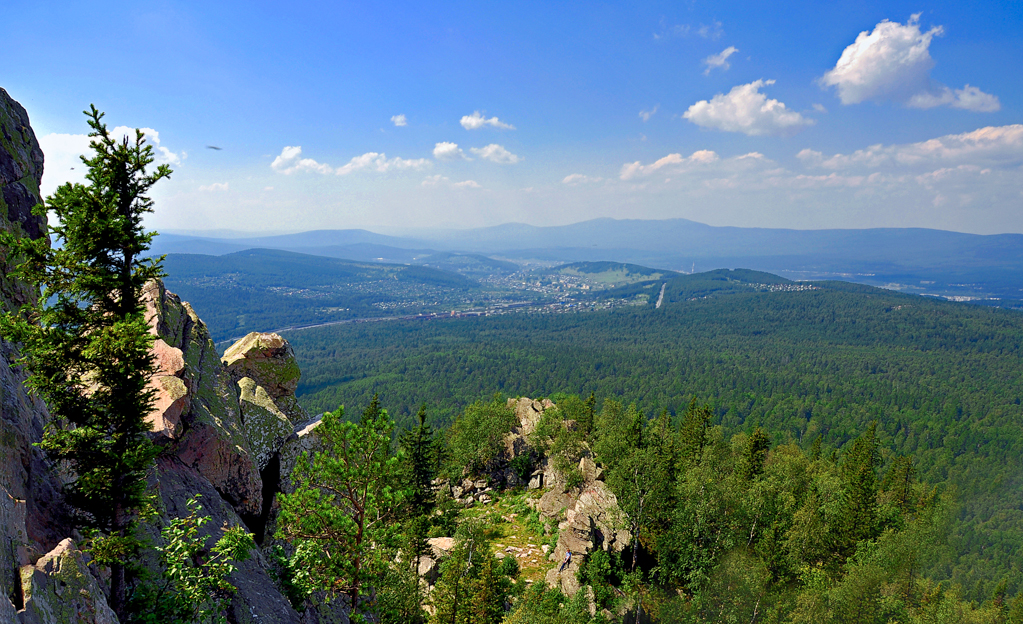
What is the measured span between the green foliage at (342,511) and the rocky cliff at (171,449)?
5.54ft

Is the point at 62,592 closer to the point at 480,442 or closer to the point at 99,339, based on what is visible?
the point at 99,339

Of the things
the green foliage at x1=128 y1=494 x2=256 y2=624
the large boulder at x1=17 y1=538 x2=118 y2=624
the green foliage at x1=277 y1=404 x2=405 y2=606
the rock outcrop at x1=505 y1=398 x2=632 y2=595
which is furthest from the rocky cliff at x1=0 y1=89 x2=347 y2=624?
the rock outcrop at x1=505 y1=398 x2=632 y2=595

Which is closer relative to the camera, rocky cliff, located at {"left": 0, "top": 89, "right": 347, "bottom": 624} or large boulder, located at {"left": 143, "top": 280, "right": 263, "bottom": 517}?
rocky cliff, located at {"left": 0, "top": 89, "right": 347, "bottom": 624}

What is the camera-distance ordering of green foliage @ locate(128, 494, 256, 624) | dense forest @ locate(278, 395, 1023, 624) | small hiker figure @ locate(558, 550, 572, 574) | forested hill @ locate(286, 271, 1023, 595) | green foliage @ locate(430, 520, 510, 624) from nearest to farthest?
green foliage @ locate(128, 494, 256, 624)
dense forest @ locate(278, 395, 1023, 624)
green foliage @ locate(430, 520, 510, 624)
small hiker figure @ locate(558, 550, 572, 574)
forested hill @ locate(286, 271, 1023, 595)

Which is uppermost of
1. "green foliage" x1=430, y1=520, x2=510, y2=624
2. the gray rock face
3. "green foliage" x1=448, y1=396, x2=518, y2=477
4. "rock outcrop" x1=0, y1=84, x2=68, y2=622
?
the gray rock face

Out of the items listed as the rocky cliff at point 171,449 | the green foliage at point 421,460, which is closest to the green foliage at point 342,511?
the rocky cliff at point 171,449

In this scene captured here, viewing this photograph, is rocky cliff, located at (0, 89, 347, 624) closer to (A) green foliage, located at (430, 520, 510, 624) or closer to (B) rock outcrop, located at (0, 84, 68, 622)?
(B) rock outcrop, located at (0, 84, 68, 622)

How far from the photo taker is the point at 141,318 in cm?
1102

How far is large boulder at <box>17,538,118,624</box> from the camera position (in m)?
8.25

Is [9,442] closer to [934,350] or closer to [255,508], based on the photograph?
[255,508]

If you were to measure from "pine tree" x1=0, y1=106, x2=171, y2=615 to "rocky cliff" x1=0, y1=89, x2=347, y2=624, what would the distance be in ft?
2.57

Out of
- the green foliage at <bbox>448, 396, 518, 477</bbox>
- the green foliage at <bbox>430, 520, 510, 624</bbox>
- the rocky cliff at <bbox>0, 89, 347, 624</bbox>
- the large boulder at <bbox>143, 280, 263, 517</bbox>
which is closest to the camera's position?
the rocky cliff at <bbox>0, 89, 347, 624</bbox>

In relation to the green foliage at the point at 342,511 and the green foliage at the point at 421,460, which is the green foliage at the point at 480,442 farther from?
the green foliage at the point at 342,511

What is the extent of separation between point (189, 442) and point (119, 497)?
5630 millimetres
